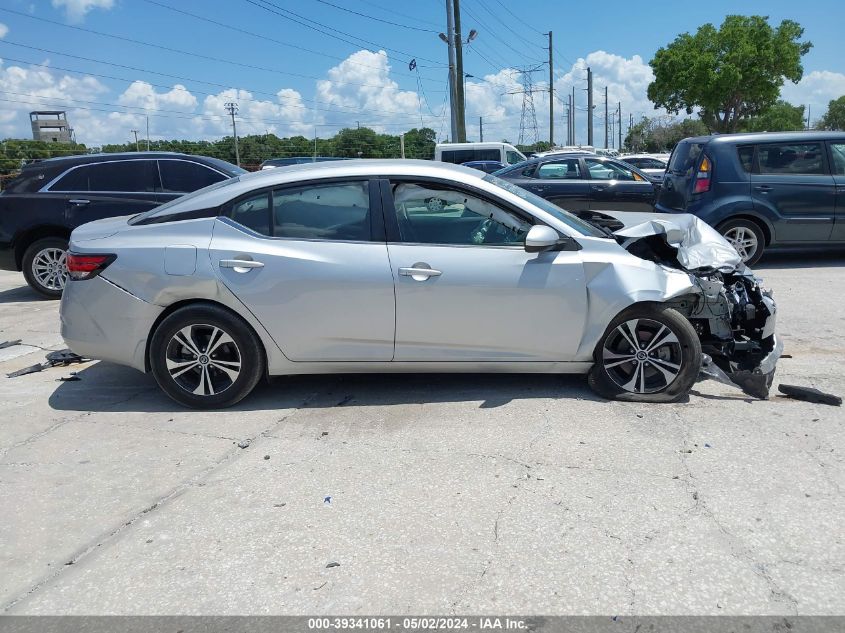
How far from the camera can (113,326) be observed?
4465 mm

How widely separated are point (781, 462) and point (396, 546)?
7.14 feet

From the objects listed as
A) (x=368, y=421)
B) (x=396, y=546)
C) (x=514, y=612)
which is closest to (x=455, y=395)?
(x=368, y=421)

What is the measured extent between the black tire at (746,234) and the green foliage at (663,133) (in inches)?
2489

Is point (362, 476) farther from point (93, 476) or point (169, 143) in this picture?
point (169, 143)

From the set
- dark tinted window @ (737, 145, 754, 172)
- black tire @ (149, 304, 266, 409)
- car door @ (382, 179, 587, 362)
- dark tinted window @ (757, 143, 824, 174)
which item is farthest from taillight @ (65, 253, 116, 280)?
dark tinted window @ (757, 143, 824, 174)

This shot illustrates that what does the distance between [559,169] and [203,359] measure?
9061mm

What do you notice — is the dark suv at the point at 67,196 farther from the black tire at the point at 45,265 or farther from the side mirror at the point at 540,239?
the side mirror at the point at 540,239

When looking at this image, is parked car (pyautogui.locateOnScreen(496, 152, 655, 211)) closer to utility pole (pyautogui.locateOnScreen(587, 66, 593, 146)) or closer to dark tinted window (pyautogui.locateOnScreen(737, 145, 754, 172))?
dark tinted window (pyautogui.locateOnScreen(737, 145, 754, 172))

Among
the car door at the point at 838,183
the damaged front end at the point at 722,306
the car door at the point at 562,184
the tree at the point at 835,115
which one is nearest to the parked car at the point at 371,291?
the damaged front end at the point at 722,306

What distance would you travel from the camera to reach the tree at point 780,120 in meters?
56.9

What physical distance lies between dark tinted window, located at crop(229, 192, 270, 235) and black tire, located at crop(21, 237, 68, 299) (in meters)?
5.04

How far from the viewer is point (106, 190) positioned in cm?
864

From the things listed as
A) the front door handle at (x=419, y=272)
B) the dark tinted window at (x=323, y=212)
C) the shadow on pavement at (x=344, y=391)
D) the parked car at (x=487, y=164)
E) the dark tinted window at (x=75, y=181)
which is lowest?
the shadow on pavement at (x=344, y=391)

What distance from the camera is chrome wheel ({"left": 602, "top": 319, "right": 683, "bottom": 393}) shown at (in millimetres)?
4438
